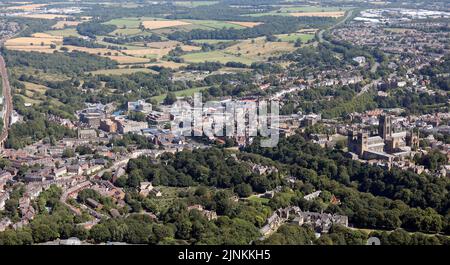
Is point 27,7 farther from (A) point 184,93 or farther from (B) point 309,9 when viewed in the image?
(A) point 184,93

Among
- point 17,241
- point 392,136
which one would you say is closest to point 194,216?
point 17,241

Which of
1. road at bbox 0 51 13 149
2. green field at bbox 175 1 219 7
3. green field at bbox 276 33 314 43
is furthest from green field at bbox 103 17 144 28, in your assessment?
road at bbox 0 51 13 149

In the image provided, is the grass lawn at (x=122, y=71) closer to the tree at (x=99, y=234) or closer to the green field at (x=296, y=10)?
the tree at (x=99, y=234)

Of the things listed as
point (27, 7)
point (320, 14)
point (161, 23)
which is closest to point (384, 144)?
point (161, 23)

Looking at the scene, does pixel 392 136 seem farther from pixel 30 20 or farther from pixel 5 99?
pixel 30 20

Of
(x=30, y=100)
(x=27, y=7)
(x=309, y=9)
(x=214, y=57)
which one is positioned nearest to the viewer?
(x=30, y=100)

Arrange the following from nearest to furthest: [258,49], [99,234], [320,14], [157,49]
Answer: [99,234]
[258,49]
[157,49]
[320,14]

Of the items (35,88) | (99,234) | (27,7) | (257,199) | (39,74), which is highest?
(99,234)

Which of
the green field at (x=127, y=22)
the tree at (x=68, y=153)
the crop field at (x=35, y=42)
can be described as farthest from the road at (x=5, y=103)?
the green field at (x=127, y=22)
